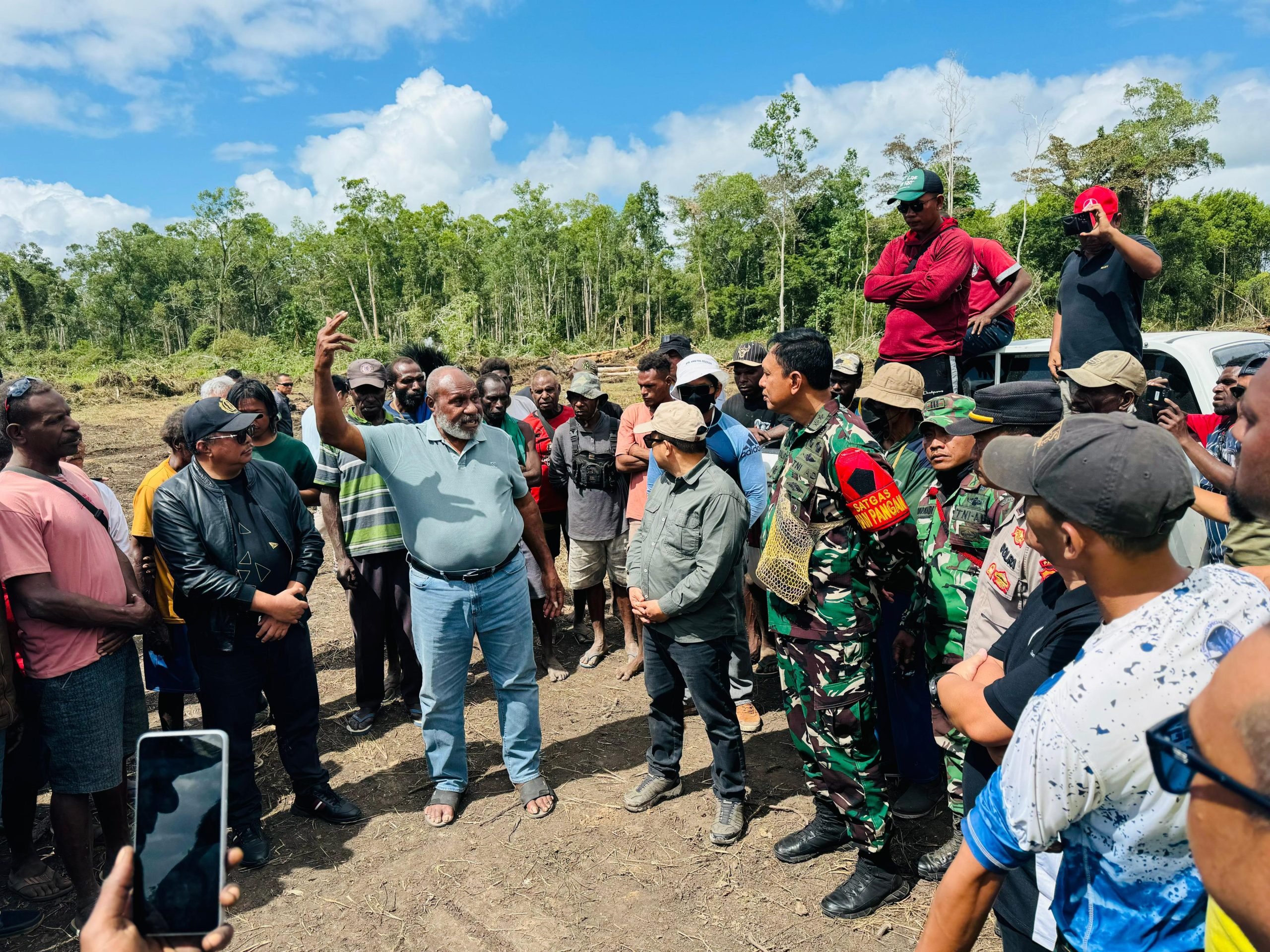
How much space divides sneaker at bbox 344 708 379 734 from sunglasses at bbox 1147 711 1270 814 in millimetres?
4871

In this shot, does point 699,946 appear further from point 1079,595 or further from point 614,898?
point 1079,595

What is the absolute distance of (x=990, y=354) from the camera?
610cm

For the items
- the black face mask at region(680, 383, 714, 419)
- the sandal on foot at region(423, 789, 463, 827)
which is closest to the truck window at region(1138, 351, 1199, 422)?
the black face mask at region(680, 383, 714, 419)

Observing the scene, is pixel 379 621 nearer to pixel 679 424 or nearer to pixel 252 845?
pixel 252 845

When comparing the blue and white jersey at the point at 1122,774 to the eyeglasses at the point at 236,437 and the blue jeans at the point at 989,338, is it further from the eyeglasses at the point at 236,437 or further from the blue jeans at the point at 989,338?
the blue jeans at the point at 989,338

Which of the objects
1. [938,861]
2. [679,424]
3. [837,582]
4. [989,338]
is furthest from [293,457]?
[989,338]

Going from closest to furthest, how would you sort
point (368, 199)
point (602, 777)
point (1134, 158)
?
point (602, 777) → point (1134, 158) → point (368, 199)

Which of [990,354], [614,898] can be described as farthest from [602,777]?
[990,354]

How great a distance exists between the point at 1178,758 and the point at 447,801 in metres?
3.78

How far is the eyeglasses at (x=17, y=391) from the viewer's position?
10.4 ft

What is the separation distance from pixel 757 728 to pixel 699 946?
71.3 inches

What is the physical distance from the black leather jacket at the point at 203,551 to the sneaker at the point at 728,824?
2.48 meters

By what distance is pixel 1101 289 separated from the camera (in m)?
4.76

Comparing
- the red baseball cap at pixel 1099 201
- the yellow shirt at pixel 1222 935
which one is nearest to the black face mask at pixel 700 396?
the red baseball cap at pixel 1099 201
